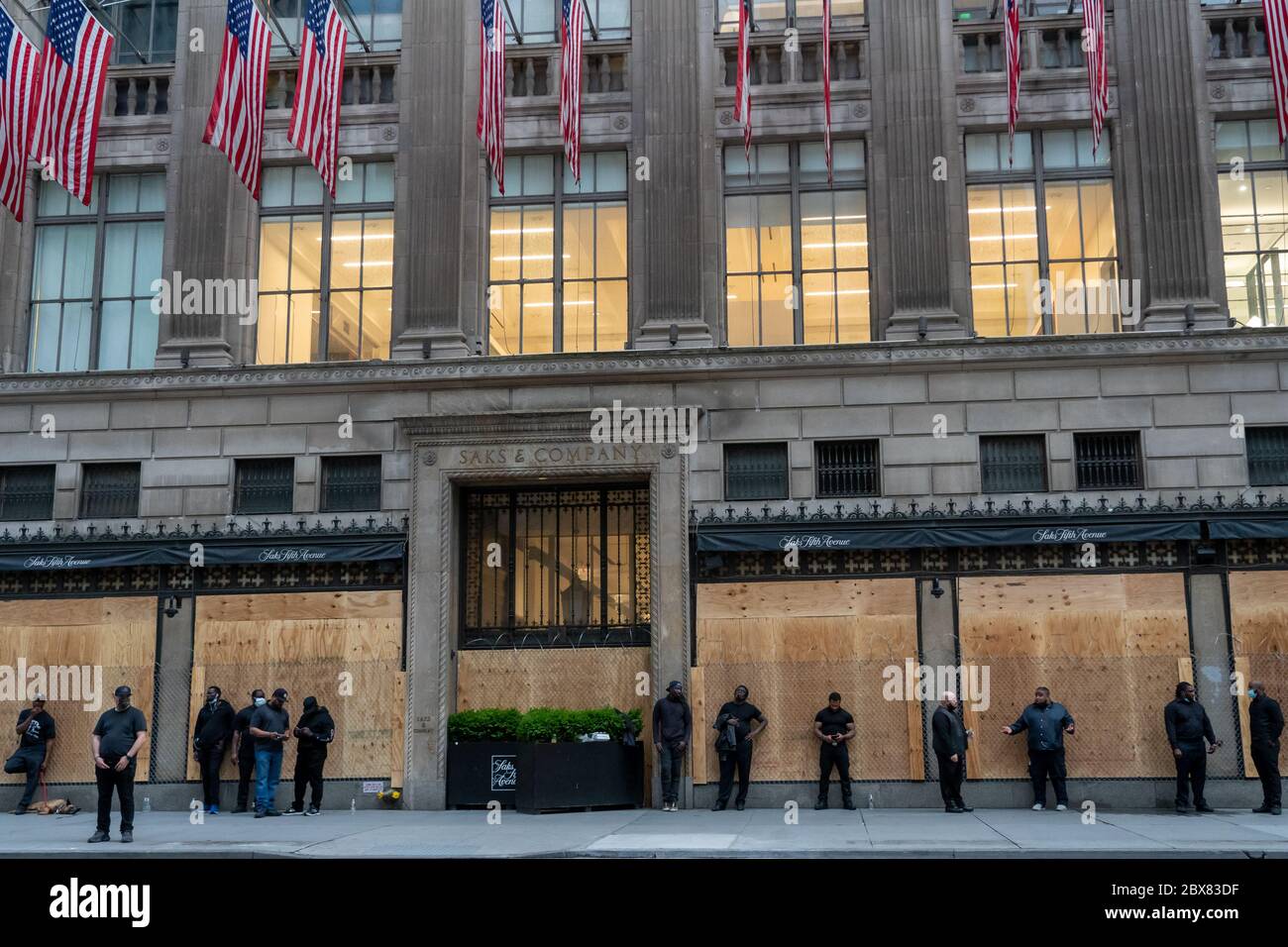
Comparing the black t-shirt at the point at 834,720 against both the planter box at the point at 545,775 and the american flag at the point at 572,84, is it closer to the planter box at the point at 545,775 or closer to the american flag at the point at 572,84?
the planter box at the point at 545,775

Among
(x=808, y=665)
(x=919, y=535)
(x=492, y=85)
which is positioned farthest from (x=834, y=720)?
(x=492, y=85)

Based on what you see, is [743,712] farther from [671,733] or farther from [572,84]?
[572,84]

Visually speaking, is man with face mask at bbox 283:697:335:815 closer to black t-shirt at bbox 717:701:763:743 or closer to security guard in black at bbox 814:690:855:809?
black t-shirt at bbox 717:701:763:743

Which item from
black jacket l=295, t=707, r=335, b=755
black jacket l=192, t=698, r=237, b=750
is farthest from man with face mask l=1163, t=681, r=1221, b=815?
black jacket l=192, t=698, r=237, b=750

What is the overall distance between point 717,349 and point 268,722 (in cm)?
1013

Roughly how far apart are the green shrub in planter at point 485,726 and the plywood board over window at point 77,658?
5.68 m

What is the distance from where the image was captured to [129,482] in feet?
77.5

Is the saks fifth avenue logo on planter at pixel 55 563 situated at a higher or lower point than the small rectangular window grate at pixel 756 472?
lower

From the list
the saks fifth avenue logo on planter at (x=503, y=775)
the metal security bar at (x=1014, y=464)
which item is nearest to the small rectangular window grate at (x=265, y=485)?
the saks fifth avenue logo on planter at (x=503, y=775)

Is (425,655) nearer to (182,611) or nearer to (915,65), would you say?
(182,611)

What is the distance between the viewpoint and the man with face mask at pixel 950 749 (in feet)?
64.4

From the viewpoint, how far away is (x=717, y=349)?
22.4m

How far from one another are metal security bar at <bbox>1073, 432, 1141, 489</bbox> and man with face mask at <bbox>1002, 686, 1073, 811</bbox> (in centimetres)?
399
